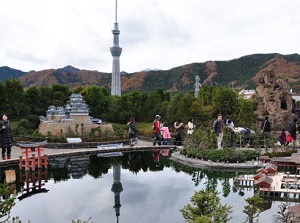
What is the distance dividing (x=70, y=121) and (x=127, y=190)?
14.5 metres

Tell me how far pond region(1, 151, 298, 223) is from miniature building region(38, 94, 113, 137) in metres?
6.00

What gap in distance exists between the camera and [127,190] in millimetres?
13938

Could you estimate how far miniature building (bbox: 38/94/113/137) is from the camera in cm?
2633

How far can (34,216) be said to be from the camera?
11211 mm

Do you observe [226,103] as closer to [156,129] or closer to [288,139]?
[288,139]

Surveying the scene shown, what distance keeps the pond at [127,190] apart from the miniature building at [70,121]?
600 cm

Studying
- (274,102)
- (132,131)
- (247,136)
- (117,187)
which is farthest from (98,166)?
(274,102)

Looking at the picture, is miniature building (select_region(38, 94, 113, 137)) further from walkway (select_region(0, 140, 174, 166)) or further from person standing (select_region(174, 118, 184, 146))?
person standing (select_region(174, 118, 184, 146))

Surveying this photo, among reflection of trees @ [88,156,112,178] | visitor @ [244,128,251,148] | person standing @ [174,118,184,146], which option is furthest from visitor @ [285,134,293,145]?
reflection of trees @ [88,156,112,178]

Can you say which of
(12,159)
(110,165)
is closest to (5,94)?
(12,159)

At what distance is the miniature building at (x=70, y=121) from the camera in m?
26.3

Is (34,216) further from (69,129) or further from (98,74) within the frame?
(98,74)

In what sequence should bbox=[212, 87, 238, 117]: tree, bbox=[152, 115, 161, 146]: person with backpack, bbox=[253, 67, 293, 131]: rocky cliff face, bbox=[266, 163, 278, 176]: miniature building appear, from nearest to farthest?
1. bbox=[266, 163, 278, 176]: miniature building
2. bbox=[152, 115, 161, 146]: person with backpack
3. bbox=[253, 67, 293, 131]: rocky cliff face
4. bbox=[212, 87, 238, 117]: tree

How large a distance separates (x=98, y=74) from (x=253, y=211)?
107m
